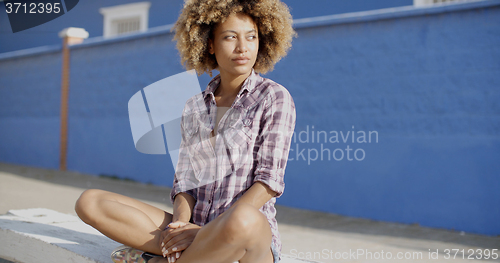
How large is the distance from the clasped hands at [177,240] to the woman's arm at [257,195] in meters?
0.23

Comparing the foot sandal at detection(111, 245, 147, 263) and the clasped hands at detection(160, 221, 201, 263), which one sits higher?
the clasped hands at detection(160, 221, 201, 263)

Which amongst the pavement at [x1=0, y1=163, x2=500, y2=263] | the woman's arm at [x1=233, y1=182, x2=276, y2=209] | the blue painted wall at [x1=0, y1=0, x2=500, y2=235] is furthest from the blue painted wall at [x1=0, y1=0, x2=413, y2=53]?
the woman's arm at [x1=233, y1=182, x2=276, y2=209]

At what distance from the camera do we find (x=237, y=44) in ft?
6.65

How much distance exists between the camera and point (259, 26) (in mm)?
2191

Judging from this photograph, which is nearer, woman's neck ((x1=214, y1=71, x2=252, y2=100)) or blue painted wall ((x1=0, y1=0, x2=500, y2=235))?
woman's neck ((x1=214, y1=71, x2=252, y2=100))

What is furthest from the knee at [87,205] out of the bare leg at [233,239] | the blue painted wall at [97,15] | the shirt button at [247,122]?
the blue painted wall at [97,15]

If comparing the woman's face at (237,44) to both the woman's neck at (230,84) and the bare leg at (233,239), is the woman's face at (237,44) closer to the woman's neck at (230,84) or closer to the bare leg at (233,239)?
the woman's neck at (230,84)

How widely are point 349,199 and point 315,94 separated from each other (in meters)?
1.32

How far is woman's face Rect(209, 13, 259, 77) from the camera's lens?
2.02 metres

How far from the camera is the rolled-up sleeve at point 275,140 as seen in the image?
181 cm

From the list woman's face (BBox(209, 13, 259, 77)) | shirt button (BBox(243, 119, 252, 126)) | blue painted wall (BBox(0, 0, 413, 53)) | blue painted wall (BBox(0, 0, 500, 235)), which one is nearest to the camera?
shirt button (BBox(243, 119, 252, 126))

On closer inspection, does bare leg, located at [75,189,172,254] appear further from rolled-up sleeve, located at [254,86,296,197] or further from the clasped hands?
rolled-up sleeve, located at [254,86,296,197]

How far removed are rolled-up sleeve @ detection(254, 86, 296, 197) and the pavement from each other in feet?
2.28

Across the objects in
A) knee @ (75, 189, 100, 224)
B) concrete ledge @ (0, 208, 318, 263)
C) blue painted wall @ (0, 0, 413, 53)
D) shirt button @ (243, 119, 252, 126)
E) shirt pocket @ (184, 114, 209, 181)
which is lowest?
concrete ledge @ (0, 208, 318, 263)
